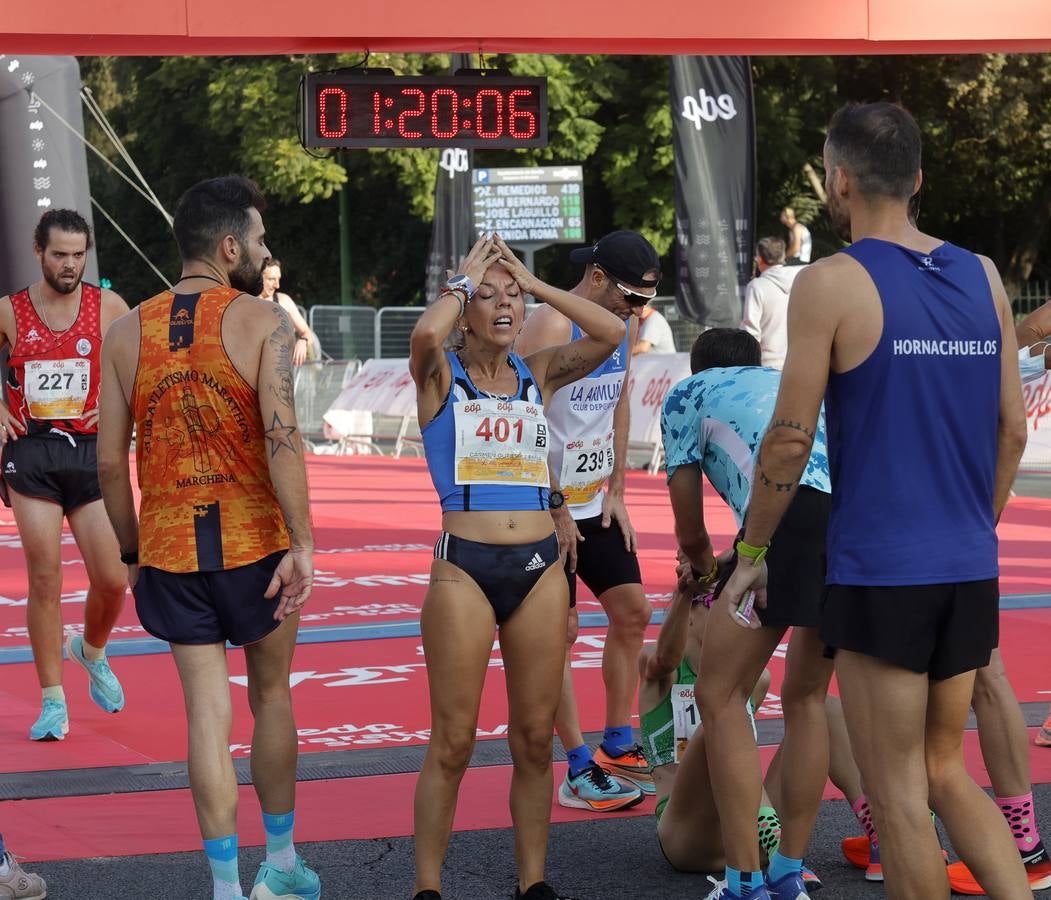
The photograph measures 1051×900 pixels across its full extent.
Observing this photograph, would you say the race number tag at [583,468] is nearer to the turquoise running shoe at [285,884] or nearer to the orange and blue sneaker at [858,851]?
the orange and blue sneaker at [858,851]

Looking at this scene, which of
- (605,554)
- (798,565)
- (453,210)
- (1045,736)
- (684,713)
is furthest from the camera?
(453,210)

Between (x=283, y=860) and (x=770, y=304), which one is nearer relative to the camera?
(x=283, y=860)

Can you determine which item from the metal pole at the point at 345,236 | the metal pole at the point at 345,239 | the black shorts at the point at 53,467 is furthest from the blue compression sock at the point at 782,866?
the metal pole at the point at 345,239

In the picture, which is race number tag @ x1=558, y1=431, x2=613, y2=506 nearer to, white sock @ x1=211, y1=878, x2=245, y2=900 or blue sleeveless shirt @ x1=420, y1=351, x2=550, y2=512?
blue sleeveless shirt @ x1=420, y1=351, x2=550, y2=512

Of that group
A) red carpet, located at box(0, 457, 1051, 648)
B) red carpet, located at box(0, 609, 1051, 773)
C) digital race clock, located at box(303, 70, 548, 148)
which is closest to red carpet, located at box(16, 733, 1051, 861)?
red carpet, located at box(0, 609, 1051, 773)

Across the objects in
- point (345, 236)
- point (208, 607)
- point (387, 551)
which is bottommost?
point (387, 551)

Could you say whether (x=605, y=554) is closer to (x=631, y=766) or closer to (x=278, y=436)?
(x=631, y=766)

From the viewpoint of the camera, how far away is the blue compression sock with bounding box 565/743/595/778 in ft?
18.7

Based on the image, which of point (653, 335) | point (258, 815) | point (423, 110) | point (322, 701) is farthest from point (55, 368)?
point (653, 335)

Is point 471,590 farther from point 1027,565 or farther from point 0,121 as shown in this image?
point 0,121

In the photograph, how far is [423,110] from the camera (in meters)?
11.4

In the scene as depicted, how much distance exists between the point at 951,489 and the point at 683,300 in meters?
18.0

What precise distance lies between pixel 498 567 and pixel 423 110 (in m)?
7.57

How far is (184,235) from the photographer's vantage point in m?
4.48
